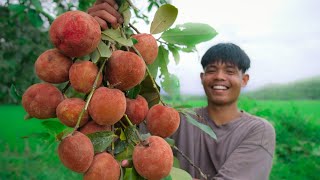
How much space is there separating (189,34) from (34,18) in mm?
1267

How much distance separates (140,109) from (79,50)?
0.59 ft

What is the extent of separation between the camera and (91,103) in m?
0.80

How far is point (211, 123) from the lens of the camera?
1878 millimetres

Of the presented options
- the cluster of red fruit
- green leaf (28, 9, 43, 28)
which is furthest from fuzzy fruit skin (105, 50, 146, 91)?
green leaf (28, 9, 43, 28)

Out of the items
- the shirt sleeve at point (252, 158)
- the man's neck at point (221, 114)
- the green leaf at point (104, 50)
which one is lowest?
the shirt sleeve at point (252, 158)

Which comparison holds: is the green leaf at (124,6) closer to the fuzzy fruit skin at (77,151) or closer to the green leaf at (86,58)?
the green leaf at (86,58)

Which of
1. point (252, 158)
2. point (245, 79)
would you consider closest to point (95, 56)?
point (252, 158)

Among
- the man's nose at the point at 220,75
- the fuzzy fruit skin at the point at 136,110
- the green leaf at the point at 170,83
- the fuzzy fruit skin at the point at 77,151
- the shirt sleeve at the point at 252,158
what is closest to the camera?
the fuzzy fruit skin at the point at 77,151

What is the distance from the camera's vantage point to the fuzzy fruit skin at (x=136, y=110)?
2.82 feet

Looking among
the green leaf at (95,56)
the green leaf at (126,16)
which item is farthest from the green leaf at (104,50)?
the green leaf at (126,16)

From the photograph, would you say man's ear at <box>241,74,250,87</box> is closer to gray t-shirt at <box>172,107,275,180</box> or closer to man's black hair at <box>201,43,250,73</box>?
man's black hair at <box>201,43,250,73</box>

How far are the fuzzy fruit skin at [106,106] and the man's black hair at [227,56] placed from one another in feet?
3.72

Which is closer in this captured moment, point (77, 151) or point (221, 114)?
point (77, 151)

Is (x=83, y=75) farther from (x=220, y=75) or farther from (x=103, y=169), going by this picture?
(x=220, y=75)
